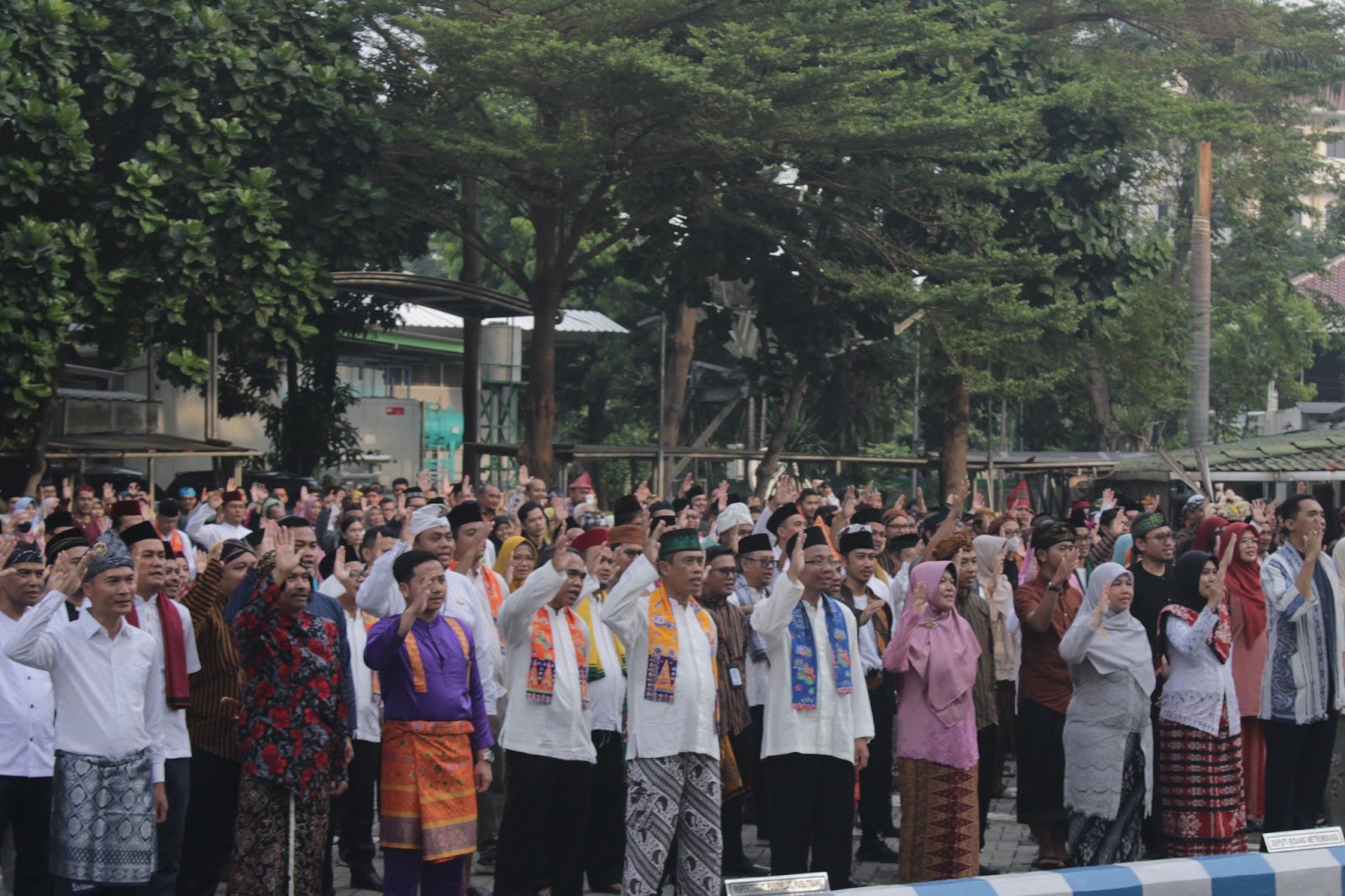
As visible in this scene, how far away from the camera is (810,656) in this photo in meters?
7.52

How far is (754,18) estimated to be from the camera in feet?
65.3

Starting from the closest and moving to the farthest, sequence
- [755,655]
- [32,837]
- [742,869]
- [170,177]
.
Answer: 1. [32,837]
2. [742,869]
3. [755,655]
4. [170,177]

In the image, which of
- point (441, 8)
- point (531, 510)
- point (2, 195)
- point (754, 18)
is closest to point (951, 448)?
point (754, 18)

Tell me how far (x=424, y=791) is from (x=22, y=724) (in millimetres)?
1637

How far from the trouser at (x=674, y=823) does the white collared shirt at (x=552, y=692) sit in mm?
434

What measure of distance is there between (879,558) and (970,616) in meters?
1.87

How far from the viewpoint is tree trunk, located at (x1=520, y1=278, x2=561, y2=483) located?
23000mm

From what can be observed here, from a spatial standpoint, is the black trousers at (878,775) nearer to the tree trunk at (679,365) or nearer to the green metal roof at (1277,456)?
the green metal roof at (1277,456)

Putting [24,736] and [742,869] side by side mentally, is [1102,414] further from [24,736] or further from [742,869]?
[24,736]

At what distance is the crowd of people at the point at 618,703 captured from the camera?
21.7ft

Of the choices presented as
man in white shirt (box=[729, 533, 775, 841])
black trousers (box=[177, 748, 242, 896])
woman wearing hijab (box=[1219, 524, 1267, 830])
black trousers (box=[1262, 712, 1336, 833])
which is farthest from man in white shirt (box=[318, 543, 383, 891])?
black trousers (box=[1262, 712, 1336, 833])

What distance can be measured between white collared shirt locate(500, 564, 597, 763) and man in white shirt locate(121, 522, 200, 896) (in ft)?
4.67

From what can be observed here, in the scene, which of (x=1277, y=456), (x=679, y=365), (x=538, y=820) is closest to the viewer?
(x=538, y=820)

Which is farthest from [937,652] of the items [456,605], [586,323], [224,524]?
[586,323]
